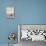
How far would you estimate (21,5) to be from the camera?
438 cm

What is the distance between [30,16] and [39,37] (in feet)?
2.45

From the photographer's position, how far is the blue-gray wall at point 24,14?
14.3 feet

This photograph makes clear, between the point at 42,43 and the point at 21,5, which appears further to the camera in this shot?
the point at 21,5

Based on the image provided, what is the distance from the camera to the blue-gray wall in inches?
171

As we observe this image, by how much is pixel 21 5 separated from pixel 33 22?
2.23ft

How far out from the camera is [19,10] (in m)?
4.37

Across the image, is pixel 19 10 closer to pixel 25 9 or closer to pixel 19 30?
pixel 25 9

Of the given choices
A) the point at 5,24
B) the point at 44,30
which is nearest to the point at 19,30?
the point at 5,24

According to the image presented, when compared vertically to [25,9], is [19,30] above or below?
below

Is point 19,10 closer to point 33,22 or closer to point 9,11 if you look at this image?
point 9,11

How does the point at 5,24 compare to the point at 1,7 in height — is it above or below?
below

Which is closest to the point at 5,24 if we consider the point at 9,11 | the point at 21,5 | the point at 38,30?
the point at 9,11

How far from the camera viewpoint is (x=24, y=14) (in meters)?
4.37

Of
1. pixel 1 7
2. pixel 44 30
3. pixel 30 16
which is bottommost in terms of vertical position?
pixel 44 30
